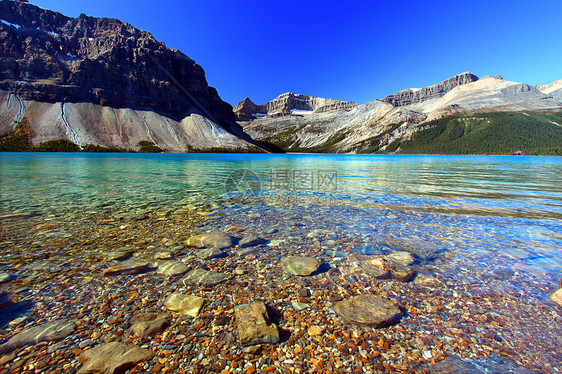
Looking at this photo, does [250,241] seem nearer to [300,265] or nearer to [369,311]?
[300,265]

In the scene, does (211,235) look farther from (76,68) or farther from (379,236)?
(76,68)

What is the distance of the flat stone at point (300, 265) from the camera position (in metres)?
6.57

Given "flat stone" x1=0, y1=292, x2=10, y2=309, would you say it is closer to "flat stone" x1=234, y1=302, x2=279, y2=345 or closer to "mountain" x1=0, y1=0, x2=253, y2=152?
"flat stone" x1=234, y1=302, x2=279, y2=345

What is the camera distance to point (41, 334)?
4008 mm

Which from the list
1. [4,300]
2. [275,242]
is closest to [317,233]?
[275,242]

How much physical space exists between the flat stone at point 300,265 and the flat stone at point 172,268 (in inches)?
108

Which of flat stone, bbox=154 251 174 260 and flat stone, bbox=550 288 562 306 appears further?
flat stone, bbox=154 251 174 260

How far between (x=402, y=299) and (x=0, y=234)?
44.4 feet

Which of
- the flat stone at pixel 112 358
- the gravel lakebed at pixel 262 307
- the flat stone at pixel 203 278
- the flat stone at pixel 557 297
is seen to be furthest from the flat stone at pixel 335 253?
the flat stone at pixel 112 358

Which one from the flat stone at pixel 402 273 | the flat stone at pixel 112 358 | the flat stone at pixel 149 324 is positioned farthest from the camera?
the flat stone at pixel 402 273

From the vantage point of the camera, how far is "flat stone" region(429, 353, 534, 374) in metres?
3.49

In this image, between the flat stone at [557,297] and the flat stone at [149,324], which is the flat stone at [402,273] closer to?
the flat stone at [557,297]

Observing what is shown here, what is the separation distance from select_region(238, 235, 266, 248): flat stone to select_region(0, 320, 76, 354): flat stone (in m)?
4.72

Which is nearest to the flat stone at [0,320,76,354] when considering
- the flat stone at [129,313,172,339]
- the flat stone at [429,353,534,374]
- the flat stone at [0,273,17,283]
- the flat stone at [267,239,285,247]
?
the flat stone at [129,313,172,339]
